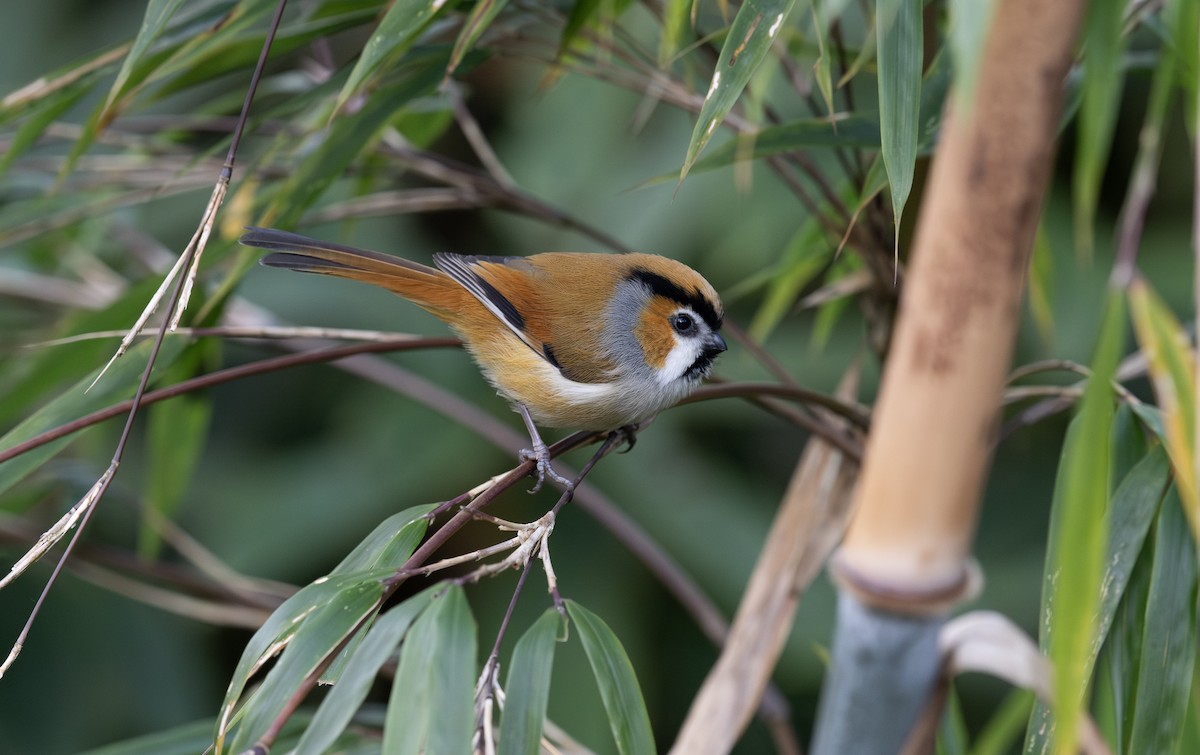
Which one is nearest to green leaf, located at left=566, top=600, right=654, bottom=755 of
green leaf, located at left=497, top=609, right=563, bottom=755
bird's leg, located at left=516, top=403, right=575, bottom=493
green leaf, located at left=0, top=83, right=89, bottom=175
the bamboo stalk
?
green leaf, located at left=497, top=609, right=563, bottom=755

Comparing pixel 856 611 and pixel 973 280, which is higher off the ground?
pixel 973 280

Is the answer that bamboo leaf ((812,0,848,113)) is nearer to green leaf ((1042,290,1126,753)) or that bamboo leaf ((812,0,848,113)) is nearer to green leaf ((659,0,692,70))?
green leaf ((659,0,692,70))

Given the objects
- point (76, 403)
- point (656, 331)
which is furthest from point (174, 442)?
point (656, 331)

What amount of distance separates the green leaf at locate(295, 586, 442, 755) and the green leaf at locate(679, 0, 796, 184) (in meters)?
0.48

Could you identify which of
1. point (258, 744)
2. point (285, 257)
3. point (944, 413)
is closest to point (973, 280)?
point (944, 413)

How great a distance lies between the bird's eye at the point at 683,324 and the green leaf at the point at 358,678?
89cm

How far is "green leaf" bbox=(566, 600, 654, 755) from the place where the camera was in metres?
0.92

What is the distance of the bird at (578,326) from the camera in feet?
5.32

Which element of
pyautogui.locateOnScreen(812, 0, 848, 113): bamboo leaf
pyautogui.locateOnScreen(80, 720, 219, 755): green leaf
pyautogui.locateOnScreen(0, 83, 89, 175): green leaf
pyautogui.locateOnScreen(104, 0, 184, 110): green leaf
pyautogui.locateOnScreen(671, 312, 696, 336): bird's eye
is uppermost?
pyautogui.locateOnScreen(812, 0, 848, 113): bamboo leaf

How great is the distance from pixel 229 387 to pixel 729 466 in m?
A: 1.47

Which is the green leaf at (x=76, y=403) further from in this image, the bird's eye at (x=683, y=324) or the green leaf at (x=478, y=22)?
the bird's eye at (x=683, y=324)

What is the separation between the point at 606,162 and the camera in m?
3.19

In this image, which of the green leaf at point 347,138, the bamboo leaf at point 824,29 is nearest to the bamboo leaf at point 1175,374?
the bamboo leaf at point 824,29

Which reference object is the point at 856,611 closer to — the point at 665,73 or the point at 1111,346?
the point at 1111,346
